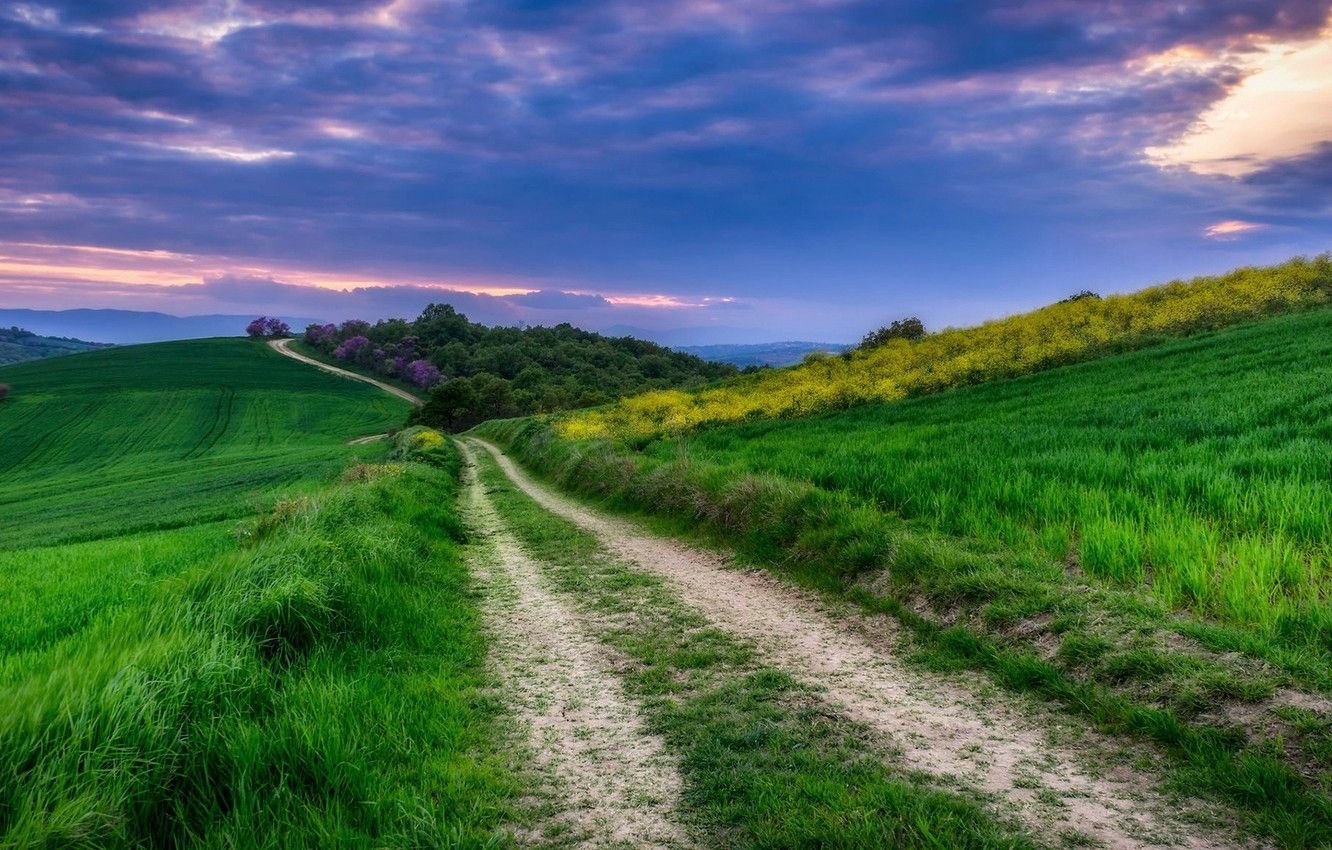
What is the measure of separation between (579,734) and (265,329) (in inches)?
7839

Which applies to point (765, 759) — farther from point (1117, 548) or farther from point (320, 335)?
point (320, 335)

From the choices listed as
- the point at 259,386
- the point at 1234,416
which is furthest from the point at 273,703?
the point at 259,386

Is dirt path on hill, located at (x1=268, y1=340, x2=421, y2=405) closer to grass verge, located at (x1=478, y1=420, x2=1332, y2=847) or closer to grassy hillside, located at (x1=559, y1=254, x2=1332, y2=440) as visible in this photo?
grassy hillside, located at (x1=559, y1=254, x2=1332, y2=440)

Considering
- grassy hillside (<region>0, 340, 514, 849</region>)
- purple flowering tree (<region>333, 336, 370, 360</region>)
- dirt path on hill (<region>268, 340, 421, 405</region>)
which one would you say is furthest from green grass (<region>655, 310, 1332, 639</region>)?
purple flowering tree (<region>333, 336, 370, 360</region>)

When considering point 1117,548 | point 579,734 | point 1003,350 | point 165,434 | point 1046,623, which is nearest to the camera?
point 579,734

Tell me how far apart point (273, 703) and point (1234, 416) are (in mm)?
15946

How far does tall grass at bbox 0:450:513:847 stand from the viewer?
336 cm

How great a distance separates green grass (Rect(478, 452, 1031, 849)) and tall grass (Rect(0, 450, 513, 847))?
1358mm

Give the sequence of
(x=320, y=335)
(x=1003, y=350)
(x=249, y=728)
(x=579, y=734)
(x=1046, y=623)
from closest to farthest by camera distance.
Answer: (x=249, y=728) < (x=579, y=734) < (x=1046, y=623) < (x=1003, y=350) < (x=320, y=335)

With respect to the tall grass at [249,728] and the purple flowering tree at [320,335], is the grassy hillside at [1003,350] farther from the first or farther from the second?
the purple flowering tree at [320,335]

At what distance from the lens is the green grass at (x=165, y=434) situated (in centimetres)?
3098

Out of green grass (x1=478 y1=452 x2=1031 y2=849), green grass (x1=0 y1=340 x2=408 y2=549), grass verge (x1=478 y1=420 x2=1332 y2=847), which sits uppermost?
grass verge (x1=478 y1=420 x2=1332 y2=847)

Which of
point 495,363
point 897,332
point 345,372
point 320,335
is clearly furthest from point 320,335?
point 897,332

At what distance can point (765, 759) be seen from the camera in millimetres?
4383
